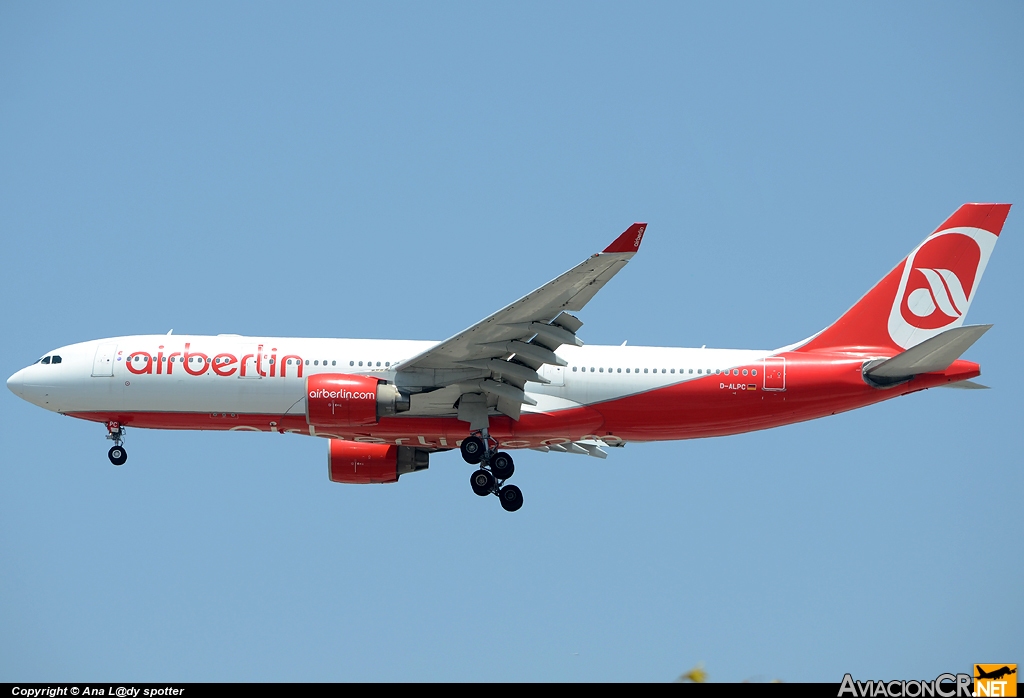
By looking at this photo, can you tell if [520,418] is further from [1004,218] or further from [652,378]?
[1004,218]

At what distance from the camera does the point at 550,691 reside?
788 inches

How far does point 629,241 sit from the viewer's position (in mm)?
26328

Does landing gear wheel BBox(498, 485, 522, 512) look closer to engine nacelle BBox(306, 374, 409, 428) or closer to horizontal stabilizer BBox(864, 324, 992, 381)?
engine nacelle BBox(306, 374, 409, 428)

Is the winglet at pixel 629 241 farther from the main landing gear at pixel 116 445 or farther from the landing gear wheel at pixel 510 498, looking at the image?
the main landing gear at pixel 116 445

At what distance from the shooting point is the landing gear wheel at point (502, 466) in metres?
33.0

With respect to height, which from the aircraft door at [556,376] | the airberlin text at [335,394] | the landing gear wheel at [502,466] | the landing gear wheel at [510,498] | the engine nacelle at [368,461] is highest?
the aircraft door at [556,376]

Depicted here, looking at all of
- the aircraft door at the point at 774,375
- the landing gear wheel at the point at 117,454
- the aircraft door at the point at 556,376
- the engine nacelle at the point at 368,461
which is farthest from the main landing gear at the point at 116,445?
the aircraft door at the point at 774,375

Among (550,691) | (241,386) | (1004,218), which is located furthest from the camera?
(1004,218)

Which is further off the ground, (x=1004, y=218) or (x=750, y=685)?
(x=1004, y=218)

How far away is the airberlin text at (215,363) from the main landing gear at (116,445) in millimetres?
1979

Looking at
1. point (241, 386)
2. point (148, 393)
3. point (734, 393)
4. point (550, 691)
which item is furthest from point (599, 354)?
point (550, 691)

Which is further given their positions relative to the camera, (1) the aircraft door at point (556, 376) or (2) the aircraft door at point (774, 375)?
(1) the aircraft door at point (556, 376)

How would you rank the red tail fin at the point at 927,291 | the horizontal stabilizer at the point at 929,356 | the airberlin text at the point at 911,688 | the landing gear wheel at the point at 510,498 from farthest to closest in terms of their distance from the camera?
the red tail fin at the point at 927,291
the landing gear wheel at the point at 510,498
the horizontal stabilizer at the point at 929,356
the airberlin text at the point at 911,688

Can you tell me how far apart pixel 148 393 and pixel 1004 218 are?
24.2 meters
